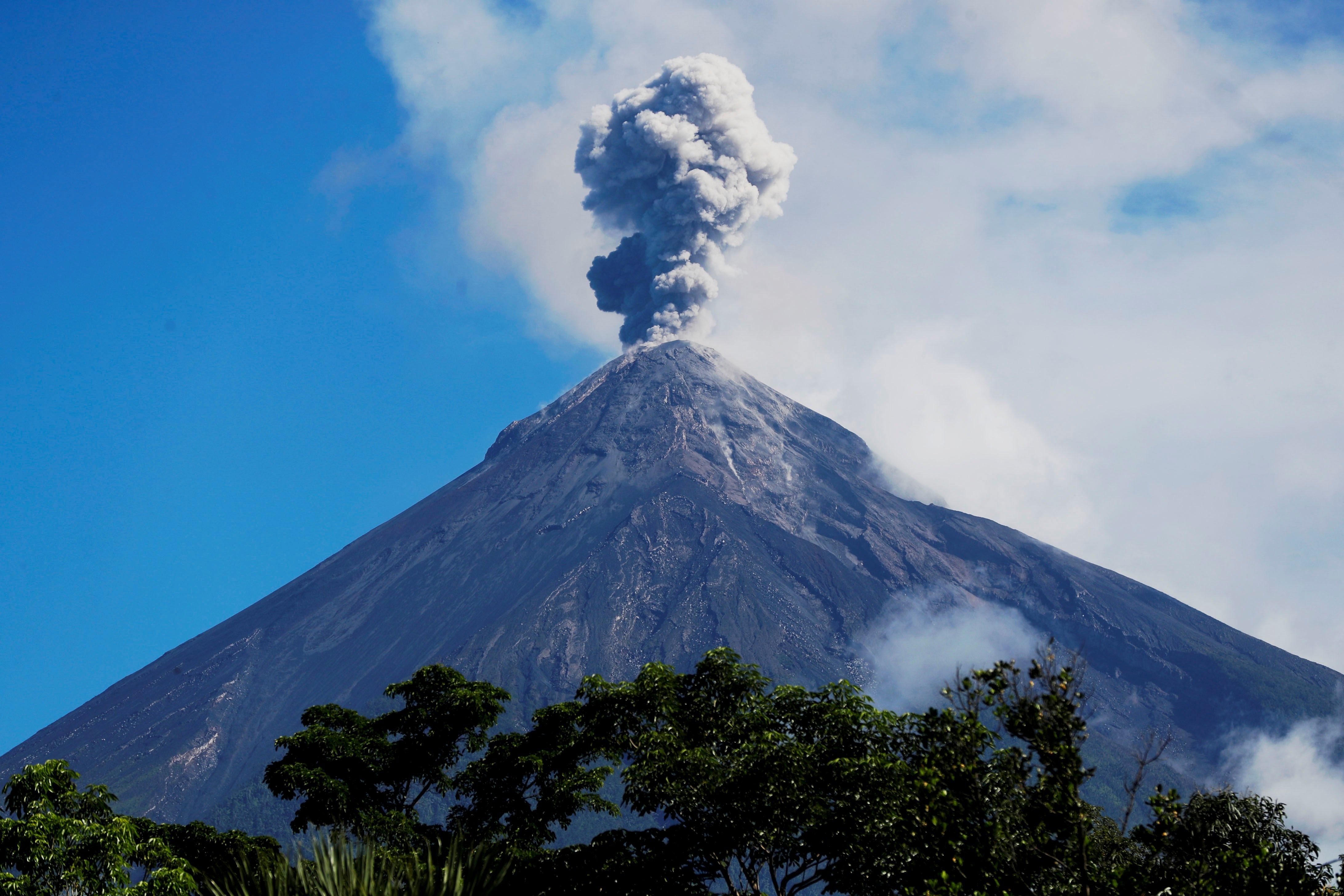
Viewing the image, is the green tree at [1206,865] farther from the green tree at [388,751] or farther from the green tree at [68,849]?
the green tree at [388,751]

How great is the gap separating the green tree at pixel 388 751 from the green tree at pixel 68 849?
4698mm

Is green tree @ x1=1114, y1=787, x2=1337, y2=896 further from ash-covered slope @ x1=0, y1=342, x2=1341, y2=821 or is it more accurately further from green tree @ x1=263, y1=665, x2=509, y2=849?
ash-covered slope @ x1=0, y1=342, x2=1341, y2=821

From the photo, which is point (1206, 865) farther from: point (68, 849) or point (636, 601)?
point (636, 601)

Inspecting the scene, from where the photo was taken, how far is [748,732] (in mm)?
16375

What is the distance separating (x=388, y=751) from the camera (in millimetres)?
22703

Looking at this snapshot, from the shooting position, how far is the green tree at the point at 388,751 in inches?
803

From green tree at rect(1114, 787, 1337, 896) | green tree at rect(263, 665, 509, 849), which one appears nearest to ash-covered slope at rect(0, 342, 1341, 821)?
A: green tree at rect(263, 665, 509, 849)

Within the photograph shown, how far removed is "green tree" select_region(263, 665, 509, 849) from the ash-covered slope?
8332cm

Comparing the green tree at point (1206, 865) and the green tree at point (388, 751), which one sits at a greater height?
the green tree at point (388, 751)

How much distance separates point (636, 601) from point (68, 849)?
362 ft

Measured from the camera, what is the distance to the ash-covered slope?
112 meters

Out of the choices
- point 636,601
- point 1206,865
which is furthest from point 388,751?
point 636,601

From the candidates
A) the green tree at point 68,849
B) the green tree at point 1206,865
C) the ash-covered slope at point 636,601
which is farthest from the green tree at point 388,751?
the ash-covered slope at point 636,601

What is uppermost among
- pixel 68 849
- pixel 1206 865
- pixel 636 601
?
pixel 636 601
